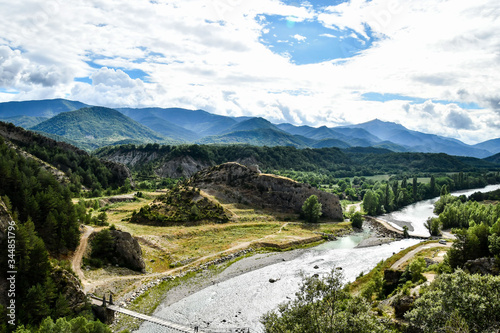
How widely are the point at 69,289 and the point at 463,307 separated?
150 ft

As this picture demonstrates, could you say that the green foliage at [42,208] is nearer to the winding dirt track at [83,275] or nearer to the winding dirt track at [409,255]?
the winding dirt track at [83,275]

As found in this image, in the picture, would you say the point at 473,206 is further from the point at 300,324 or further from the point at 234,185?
the point at 300,324

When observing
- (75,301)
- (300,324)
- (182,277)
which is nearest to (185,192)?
(182,277)

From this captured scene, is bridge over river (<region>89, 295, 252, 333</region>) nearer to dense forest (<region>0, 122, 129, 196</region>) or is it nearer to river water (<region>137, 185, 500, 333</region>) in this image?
river water (<region>137, 185, 500, 333</region>)

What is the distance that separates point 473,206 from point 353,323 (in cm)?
11296

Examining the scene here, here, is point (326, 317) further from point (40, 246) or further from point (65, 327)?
point (40, 246)

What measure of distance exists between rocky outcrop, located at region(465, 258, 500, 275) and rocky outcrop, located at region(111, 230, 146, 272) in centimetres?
5613

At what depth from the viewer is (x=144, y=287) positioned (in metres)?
54.2

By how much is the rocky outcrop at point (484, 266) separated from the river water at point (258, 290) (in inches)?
933

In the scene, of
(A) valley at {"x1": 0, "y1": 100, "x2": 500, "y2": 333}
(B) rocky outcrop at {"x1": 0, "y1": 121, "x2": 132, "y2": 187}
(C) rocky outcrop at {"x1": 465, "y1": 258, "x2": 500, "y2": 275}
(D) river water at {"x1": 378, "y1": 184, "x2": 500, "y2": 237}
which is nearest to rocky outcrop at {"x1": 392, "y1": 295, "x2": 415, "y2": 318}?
(A) valley at {"x1": 0, "y1": 100, "x2": 500, "y2": 333}

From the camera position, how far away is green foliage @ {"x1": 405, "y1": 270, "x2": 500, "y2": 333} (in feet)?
81.3

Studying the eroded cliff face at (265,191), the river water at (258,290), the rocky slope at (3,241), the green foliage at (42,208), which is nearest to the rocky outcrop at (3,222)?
the rocky slope at (3,241)

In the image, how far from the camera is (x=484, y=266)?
140 ft

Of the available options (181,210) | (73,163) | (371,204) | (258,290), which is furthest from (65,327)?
(73,163)
